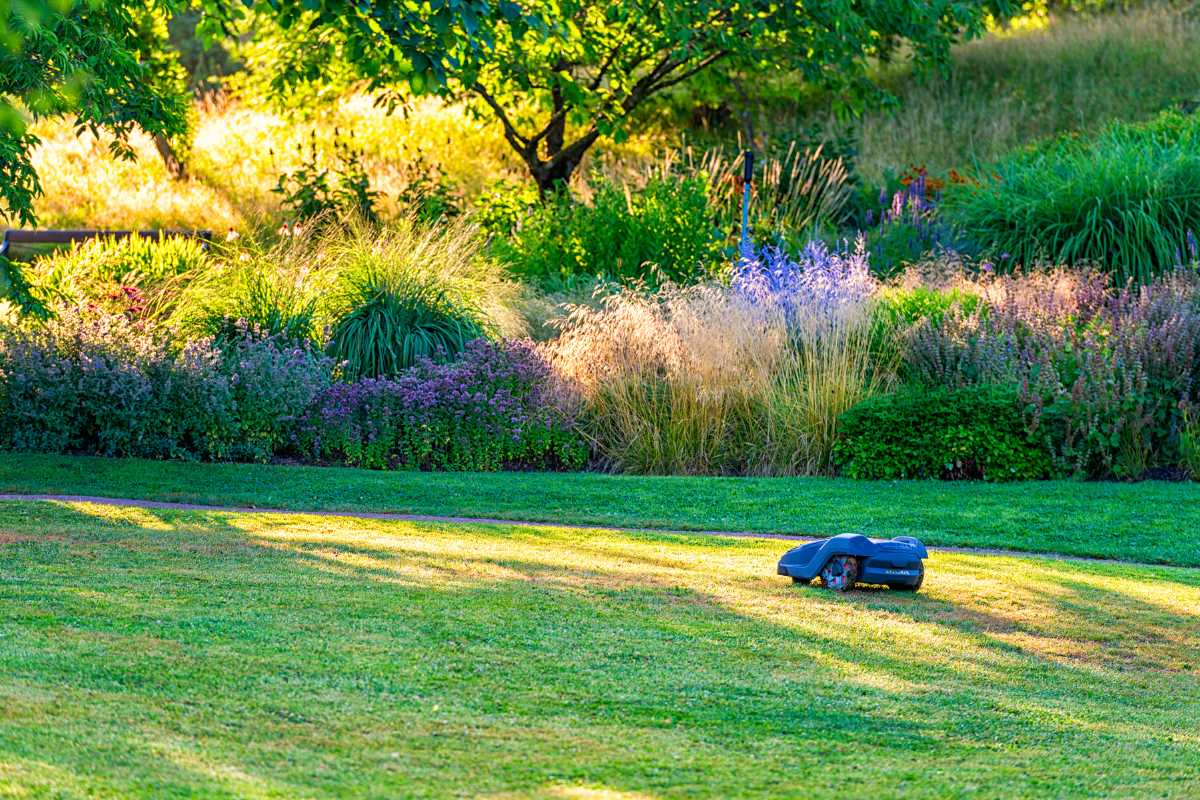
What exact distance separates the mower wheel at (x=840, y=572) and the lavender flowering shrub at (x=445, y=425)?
5.16 m

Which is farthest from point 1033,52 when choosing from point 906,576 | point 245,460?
point 906,576

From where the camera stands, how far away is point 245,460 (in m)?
11.1

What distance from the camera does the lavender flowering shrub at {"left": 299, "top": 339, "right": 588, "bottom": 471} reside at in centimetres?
1126

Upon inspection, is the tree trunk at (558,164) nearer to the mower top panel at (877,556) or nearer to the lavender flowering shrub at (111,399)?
the lavender flowering shrub at (111,399)

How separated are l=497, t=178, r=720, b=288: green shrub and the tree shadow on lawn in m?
8.93

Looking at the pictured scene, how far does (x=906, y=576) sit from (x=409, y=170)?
667 inches

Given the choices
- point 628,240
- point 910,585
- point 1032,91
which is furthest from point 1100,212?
point 1032,91

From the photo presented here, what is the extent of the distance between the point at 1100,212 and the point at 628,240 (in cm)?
499

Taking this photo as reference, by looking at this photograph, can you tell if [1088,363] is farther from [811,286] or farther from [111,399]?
[111,399]

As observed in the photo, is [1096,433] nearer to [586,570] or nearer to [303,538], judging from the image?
[586,570]

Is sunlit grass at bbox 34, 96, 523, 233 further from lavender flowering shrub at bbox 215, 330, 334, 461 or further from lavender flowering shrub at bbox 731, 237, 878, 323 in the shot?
lavender flowering shrub at bbox 215, 330, 334, 461

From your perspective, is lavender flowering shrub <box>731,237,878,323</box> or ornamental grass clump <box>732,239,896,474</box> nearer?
ornamental grass clump <box>732,239,896,474</box>

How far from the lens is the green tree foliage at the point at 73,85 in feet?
28.0

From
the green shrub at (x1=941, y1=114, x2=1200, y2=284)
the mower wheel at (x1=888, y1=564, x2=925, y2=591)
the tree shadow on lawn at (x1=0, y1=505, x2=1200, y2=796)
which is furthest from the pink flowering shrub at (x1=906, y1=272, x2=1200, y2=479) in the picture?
the mower wheel at (x1=888, y1=564, x2=925, y2=591)
